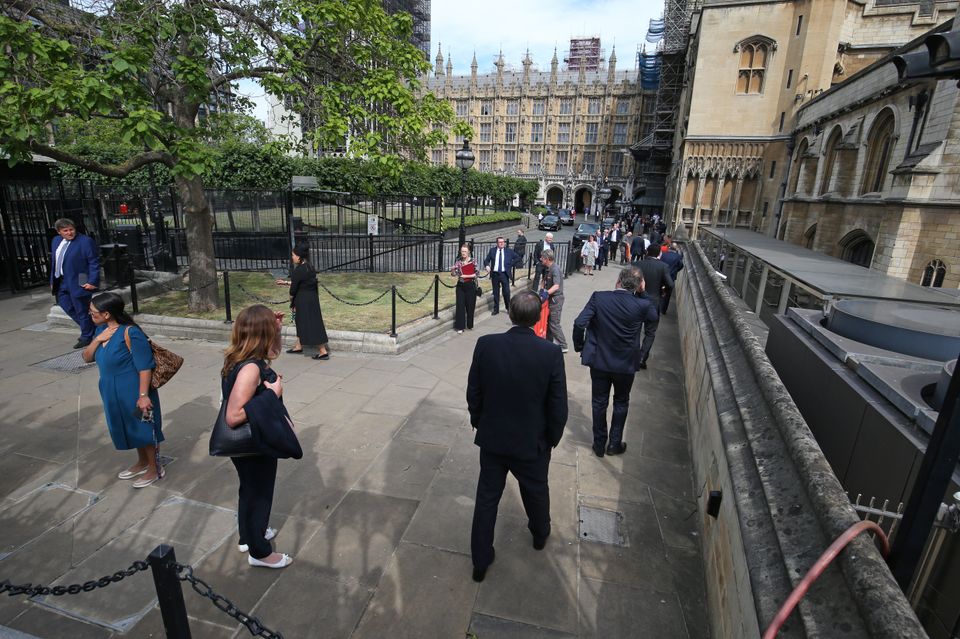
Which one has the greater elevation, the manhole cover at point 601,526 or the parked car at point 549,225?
the parked car at point 549,225

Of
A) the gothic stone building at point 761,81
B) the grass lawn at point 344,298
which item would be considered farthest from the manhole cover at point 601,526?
the gothic stone building at point 761,81

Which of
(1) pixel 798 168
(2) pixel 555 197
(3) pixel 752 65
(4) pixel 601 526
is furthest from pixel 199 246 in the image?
(2) pixel 555 197

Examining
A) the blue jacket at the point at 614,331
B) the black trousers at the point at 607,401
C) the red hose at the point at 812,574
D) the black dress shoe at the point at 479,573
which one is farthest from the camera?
the black trousers at the point at 607,401

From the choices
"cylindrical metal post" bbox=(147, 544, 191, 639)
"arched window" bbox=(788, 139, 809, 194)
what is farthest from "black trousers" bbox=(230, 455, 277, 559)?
Result: "arched window" bbox=(788, 139, 809, 194)

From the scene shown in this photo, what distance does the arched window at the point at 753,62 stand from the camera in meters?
29.4

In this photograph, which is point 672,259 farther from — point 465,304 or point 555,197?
point 555,197

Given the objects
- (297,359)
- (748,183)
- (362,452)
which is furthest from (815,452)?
(748,183)

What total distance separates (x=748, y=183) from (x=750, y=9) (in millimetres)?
10238

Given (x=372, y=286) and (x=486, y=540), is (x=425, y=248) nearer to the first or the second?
(x=372, y=286)

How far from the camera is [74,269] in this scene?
23.2 ft

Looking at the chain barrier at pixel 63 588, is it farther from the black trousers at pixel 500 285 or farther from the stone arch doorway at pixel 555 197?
the stone arch doorway at pixel 555 197

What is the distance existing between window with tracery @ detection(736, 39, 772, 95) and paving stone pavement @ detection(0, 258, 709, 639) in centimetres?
3225

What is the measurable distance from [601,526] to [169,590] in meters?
3.02

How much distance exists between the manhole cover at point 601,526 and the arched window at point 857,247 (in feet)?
64.0
